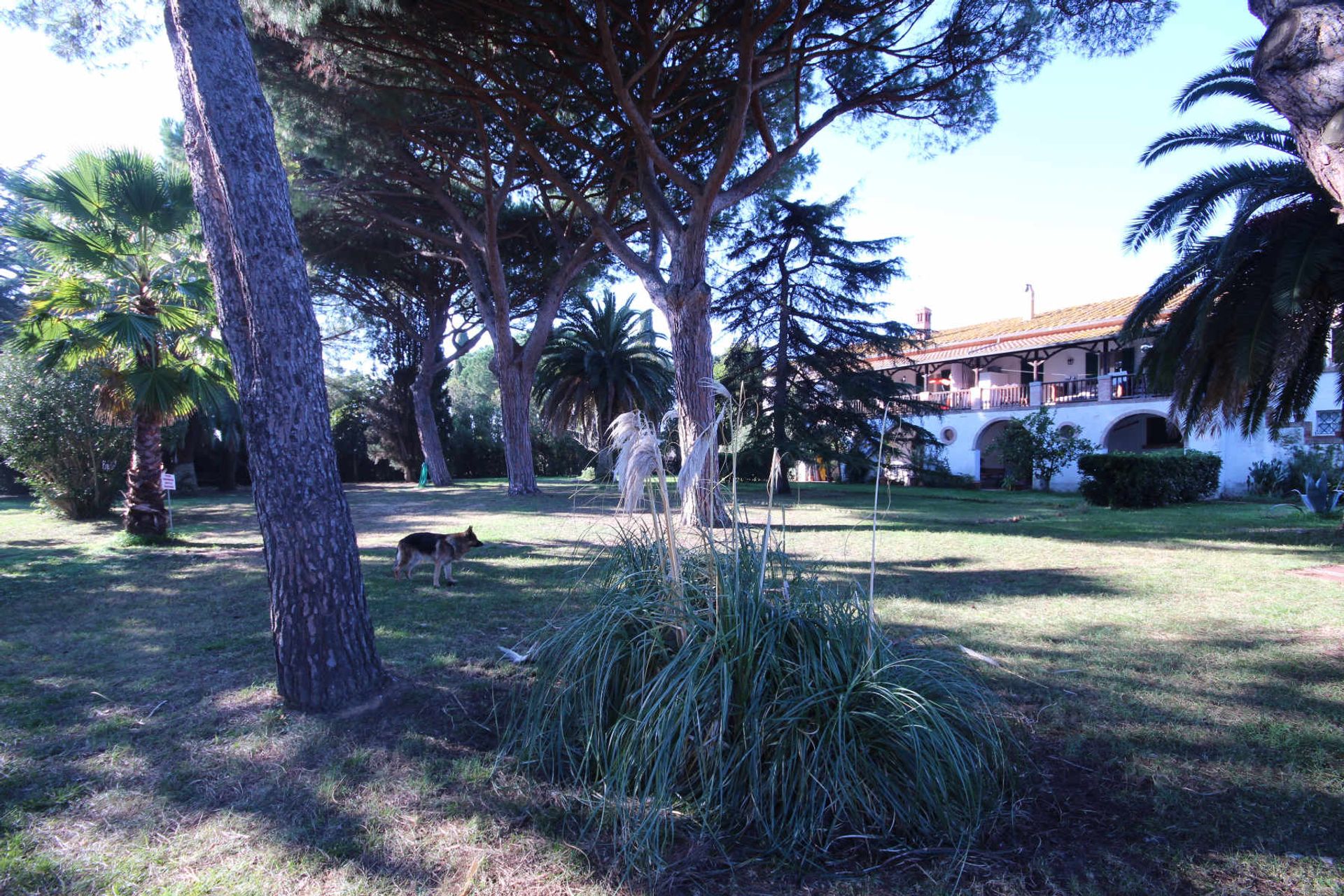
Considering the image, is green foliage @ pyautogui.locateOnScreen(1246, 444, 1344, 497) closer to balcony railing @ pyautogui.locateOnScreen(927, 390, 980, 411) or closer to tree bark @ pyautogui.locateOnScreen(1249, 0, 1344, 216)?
balcony railing @ pyautogui.locateOnScreen(927, 390, 980, 411)

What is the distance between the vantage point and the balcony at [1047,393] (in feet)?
82.4

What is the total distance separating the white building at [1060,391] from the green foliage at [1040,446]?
124 cm

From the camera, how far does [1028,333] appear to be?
28.1m

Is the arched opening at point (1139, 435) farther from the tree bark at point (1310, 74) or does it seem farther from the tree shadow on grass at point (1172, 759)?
the tree bark at point (1310, 74)

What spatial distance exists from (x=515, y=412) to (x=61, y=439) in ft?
29.2

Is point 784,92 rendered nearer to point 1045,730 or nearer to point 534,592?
point 534,592

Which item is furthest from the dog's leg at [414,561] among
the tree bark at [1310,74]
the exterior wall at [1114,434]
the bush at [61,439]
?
the exterior wall at [1114,434]

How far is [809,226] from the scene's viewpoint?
2030 centimetres

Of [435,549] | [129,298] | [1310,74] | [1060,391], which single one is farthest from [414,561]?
[1060,391]

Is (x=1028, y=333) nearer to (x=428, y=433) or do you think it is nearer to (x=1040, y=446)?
(x=1040, y=446)

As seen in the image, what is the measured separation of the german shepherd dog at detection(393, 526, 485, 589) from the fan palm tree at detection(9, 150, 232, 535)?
5.40 m

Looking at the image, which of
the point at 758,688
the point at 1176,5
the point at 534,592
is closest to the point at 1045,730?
the point at 758,688

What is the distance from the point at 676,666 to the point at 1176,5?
35.8 ft

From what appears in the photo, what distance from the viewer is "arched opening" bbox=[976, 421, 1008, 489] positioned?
96.3 feet
